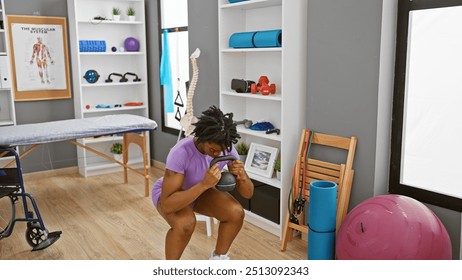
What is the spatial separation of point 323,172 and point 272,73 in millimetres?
959

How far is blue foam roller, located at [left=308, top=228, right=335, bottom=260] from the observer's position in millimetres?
2660

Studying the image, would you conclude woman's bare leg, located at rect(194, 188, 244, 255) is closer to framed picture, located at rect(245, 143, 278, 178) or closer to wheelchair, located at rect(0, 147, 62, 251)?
framed picture, located at rect(245, 143, 278, 178)

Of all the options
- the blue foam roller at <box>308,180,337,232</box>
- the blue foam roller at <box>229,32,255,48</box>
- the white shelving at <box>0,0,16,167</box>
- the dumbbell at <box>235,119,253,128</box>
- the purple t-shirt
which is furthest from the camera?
the white shelving at <box>0,0,16,167</box>

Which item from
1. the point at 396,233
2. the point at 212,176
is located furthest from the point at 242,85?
the point at 396,233

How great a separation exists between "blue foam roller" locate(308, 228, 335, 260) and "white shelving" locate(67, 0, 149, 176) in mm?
3093

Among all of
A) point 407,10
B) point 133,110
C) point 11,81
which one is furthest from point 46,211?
point 407,10

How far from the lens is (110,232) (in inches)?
134

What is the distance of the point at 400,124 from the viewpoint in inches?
104

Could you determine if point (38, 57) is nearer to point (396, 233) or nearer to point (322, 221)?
point (322, 221)

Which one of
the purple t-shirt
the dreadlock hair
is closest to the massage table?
the purple t-shirt

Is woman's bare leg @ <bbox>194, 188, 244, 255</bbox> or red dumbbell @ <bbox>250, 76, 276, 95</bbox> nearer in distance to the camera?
woman's bare leg @ <bbox>194, 188, 244, 255</bbox>

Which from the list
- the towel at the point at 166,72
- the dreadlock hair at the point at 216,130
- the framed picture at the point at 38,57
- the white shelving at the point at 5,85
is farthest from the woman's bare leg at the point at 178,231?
the framed picture at the point at 38,57
